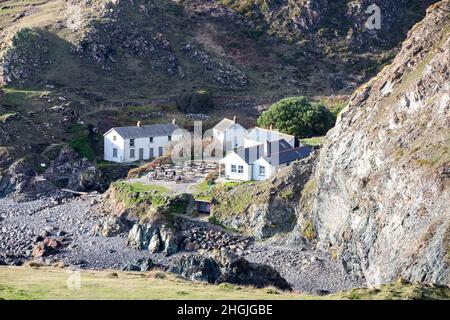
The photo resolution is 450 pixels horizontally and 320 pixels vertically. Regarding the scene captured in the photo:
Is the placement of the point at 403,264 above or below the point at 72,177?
below

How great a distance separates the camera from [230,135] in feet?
319

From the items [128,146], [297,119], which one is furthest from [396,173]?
[128,146]

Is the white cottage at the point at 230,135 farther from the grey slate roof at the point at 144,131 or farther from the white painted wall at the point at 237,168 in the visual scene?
the white painted wall at the point at 237,168

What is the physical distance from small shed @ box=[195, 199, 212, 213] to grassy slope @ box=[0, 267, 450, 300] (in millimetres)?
26052

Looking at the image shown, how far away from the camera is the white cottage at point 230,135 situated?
96.2 meters

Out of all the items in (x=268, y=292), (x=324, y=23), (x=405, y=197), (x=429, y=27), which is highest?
(x=324, y=23)

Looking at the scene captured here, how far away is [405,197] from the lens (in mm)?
58438

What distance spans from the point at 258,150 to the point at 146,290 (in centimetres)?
3926

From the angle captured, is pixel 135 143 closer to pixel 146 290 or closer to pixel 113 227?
pixel 113 227

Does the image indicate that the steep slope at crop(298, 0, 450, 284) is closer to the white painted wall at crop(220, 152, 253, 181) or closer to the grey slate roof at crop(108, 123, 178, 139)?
the white painted wall at crop(220, 152, 253, 181)

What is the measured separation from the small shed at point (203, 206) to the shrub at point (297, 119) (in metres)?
20.2
